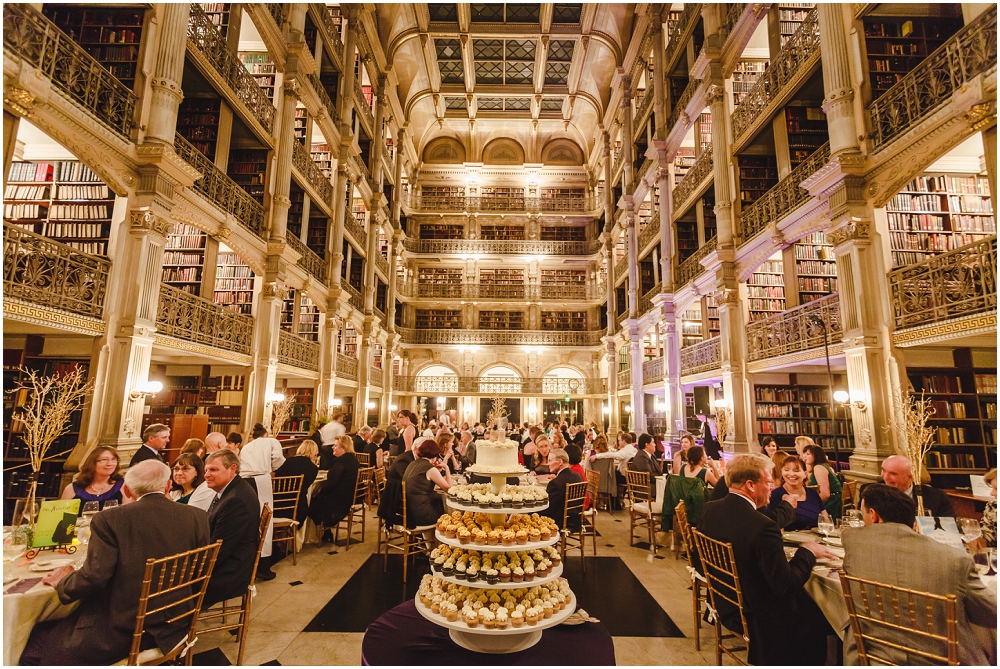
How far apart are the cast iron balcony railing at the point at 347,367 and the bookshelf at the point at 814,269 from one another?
11.4 metres

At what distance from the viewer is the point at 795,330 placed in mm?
7797

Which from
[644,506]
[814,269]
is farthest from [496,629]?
[814,269]

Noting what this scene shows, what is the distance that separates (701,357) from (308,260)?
32.7 ft

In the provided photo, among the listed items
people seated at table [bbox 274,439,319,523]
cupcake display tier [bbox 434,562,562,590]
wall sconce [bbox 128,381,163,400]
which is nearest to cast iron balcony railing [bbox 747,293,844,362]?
cupcake display tier [bbox 434,562,562,590]

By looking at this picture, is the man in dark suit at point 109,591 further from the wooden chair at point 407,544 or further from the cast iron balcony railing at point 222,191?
the cast iron balcony railing at point 222,191

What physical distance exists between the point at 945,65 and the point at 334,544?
8933 millimetres

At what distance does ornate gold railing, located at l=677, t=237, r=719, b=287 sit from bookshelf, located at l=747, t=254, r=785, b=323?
1189 mm

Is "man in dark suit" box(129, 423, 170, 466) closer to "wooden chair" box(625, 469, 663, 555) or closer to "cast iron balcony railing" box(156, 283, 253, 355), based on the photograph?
"cast iron balcony railing" box(156, 283, 253, 355)

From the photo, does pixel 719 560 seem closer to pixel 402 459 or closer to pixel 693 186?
pixel 402 459

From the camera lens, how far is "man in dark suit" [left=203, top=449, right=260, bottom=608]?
122 inches

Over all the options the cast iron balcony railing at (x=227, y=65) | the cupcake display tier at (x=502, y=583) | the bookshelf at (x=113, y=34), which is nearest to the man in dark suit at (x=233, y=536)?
the cupcake display tier at (x=502, y=583)

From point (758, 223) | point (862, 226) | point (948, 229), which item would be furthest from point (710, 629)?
point (758, 223)

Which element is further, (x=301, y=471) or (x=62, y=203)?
(x=62, y=203)

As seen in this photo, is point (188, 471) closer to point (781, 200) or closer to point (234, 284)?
point (234, 284)
